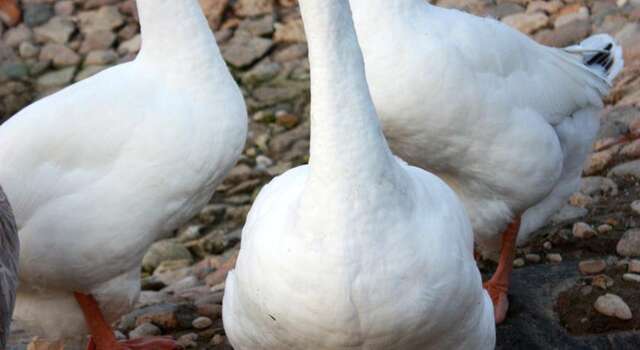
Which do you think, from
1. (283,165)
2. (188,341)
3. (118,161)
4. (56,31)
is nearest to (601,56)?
(283,165)

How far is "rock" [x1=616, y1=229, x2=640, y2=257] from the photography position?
516 cm

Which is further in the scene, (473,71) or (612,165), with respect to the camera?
(612,165)

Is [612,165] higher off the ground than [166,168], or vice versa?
[166,168]

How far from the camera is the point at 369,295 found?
3.18 meters

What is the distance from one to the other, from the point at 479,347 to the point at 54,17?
21.8 ft

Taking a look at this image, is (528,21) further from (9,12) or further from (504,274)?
(9,12)

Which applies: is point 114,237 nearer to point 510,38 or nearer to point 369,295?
point 369,295

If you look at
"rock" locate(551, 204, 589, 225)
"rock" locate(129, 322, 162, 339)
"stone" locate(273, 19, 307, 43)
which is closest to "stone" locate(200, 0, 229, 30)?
"stone" locate(273, 19, 307, 43)

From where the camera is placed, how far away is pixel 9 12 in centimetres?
931

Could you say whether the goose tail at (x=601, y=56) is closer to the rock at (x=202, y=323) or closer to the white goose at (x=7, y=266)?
the rock at (x=202, y=323)

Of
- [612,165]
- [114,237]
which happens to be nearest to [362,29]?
[114,237]

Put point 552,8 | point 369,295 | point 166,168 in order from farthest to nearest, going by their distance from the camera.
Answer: point 552,8, point 166,168, point 369,295

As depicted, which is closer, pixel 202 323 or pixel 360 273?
pixel 360 273

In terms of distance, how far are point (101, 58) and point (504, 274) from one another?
4.78 metres
